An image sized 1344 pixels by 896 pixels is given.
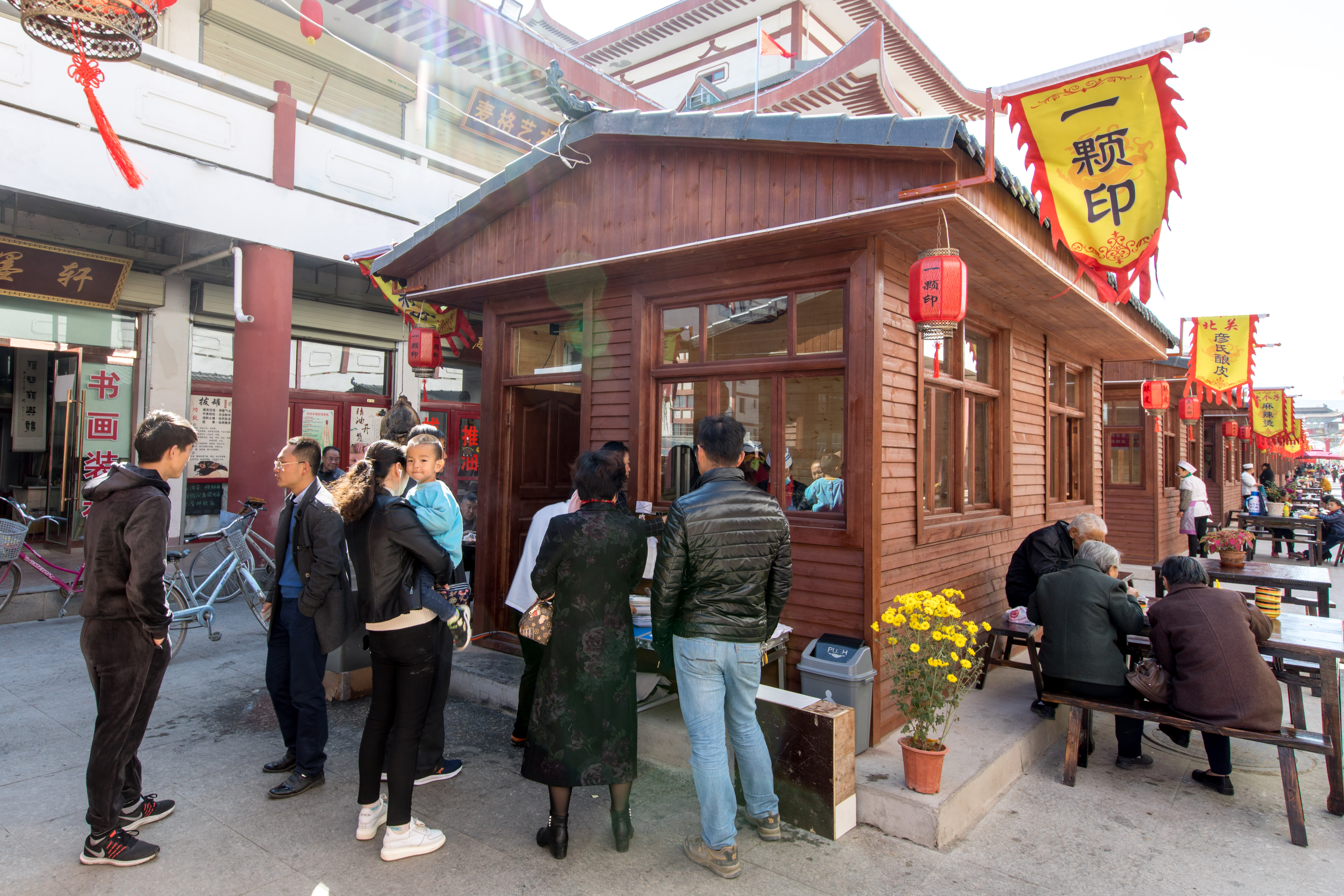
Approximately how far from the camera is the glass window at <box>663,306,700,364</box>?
5.75 meters

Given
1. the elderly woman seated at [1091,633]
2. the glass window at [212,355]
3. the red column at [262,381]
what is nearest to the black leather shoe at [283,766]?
the elderly woman seated at [1091,633]

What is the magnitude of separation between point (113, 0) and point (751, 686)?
5698 millimetres

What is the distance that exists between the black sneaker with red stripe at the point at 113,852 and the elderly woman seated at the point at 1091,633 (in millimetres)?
5066

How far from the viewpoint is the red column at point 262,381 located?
973 centimetres

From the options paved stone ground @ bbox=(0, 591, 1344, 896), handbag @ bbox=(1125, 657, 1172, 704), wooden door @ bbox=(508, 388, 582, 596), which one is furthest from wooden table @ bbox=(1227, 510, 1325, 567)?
wooden door @ bbox=(508, 388, 582, 596)

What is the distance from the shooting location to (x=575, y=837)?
3760 mm

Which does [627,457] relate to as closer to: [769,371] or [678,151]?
[769,371]

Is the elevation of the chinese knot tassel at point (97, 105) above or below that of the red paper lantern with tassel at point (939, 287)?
above

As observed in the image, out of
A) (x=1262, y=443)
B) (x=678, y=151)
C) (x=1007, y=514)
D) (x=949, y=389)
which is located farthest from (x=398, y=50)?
(x=1262, y=443)

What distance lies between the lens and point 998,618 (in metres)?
6.90

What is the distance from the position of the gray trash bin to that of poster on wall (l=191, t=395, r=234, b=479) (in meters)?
9.78

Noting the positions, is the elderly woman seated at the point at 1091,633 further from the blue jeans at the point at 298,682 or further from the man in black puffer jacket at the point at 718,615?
the blue jeans at the point at 298,682

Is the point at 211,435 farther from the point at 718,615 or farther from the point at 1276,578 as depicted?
the point at 1276,578

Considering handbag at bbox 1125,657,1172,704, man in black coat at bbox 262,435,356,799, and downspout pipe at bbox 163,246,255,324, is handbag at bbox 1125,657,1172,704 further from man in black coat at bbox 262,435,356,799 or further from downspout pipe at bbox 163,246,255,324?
downspout pipe at bbox 163,246,255,324
